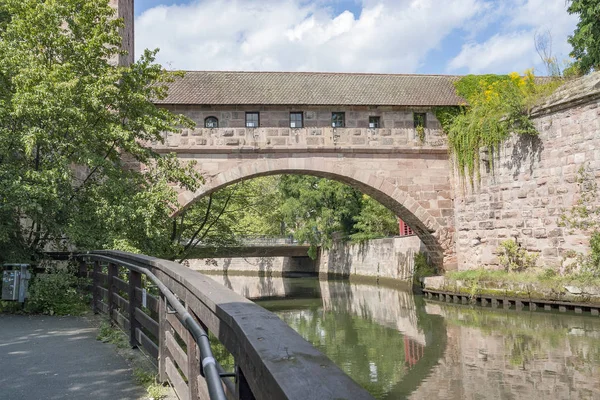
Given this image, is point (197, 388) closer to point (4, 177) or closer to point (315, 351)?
point (315, 351)

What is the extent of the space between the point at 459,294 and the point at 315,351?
13.6 m

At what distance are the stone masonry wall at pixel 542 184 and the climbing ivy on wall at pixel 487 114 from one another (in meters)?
0.35

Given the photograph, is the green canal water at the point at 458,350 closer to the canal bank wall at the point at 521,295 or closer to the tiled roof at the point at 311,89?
the canal bank wall at the point at 521,295

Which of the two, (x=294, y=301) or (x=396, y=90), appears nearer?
(x=396, y=90)

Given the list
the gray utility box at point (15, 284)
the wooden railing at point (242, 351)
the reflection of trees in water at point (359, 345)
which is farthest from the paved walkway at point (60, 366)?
the reflection of trees in water at point (359, 345)

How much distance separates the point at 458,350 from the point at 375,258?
597 inches

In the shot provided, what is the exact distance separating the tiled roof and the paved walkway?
1042cm

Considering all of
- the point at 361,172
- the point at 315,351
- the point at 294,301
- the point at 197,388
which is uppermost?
the point at 361,172

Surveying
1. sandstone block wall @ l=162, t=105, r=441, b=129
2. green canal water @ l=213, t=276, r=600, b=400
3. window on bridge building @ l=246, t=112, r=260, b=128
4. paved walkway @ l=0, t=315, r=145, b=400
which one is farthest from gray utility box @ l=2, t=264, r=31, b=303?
window on bridge building @ l=246, t=112, r=260, b=128

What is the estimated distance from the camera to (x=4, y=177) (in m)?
7.57

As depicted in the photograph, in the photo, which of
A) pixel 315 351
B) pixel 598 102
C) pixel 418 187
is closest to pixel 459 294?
pixel 418 187

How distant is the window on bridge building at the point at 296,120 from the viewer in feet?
51.2

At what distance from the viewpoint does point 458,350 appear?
863cm

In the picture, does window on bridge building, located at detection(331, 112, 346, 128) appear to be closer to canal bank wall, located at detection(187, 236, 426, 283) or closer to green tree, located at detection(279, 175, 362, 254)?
canal bank wall, located at detection(187, 236, 426, 283)
